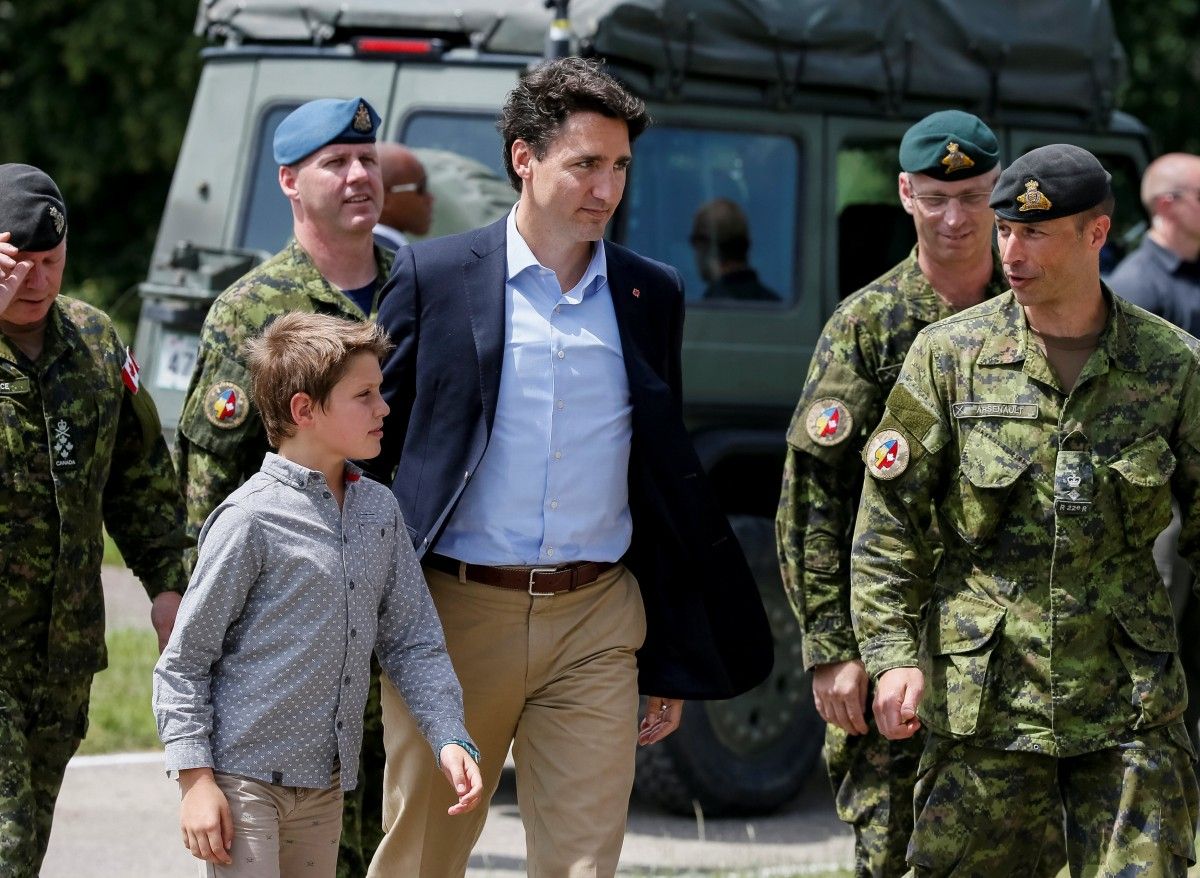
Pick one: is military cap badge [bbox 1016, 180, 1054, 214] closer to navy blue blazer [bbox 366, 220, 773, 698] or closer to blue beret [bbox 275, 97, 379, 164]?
navy blue blazer [bbox 366, 220, 773, 698]

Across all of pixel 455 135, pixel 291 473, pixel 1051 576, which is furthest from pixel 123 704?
pixel 1051 576

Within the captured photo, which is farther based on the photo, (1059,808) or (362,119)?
(362,119)

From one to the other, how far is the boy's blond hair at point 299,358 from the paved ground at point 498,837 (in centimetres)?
270

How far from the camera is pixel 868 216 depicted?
7.60m

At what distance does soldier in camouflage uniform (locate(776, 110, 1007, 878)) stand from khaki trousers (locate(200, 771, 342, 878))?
1.45 meters

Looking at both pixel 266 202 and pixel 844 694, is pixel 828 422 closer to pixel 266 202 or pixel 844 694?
pixel 844 694

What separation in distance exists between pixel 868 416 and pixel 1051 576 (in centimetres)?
94

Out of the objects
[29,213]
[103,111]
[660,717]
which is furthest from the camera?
[103,111]

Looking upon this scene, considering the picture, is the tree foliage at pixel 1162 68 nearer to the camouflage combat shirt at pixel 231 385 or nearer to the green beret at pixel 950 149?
the green beret at pixel 950 149

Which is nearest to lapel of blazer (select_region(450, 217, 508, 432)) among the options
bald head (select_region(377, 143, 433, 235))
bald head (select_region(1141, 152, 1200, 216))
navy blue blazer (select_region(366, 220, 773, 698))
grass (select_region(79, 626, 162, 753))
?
navy blue blazer (select_region(366, 220, 773, 698))

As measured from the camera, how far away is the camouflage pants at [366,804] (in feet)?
16.6

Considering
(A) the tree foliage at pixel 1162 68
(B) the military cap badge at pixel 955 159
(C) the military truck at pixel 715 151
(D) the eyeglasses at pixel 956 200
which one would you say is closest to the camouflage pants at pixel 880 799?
(D) the eyeglasses at pixel 956 200

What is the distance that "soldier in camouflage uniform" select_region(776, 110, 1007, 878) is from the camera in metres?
5.05

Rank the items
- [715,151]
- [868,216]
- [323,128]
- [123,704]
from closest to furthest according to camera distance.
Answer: [323,128] → [715,151] → [868,216] → [123,704]
